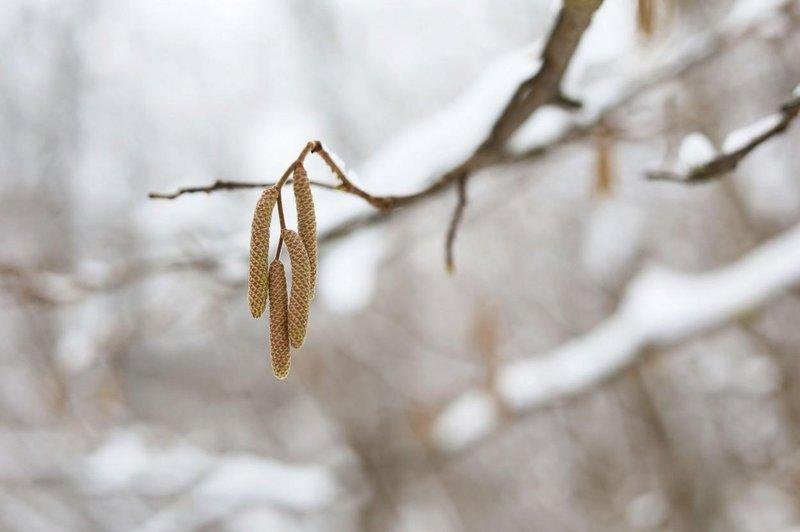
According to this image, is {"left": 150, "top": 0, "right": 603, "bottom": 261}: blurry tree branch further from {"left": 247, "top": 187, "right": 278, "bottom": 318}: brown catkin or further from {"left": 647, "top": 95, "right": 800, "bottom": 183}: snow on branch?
{"left": 647, "top": 95, "right": 800, "bottom": 183}: snow on branch

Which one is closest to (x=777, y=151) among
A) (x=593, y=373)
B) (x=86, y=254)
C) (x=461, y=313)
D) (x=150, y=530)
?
(x=593, y=373)

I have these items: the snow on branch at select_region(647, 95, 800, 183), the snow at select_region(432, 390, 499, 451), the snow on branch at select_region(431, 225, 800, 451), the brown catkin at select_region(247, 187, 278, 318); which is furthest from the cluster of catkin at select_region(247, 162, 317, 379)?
the snow at select_region(432, 390, 499, 451)

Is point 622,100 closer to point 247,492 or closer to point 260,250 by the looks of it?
point 260,250

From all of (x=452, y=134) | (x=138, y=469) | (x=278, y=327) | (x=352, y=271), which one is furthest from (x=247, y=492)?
(x=278, y=327)

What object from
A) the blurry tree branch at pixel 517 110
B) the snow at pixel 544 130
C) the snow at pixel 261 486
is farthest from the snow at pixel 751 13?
the snow at pixel 261 486

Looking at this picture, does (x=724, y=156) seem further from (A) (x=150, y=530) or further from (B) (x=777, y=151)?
(A) (x=150, y=530)

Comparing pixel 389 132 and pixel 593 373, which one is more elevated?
pixel 389 132
